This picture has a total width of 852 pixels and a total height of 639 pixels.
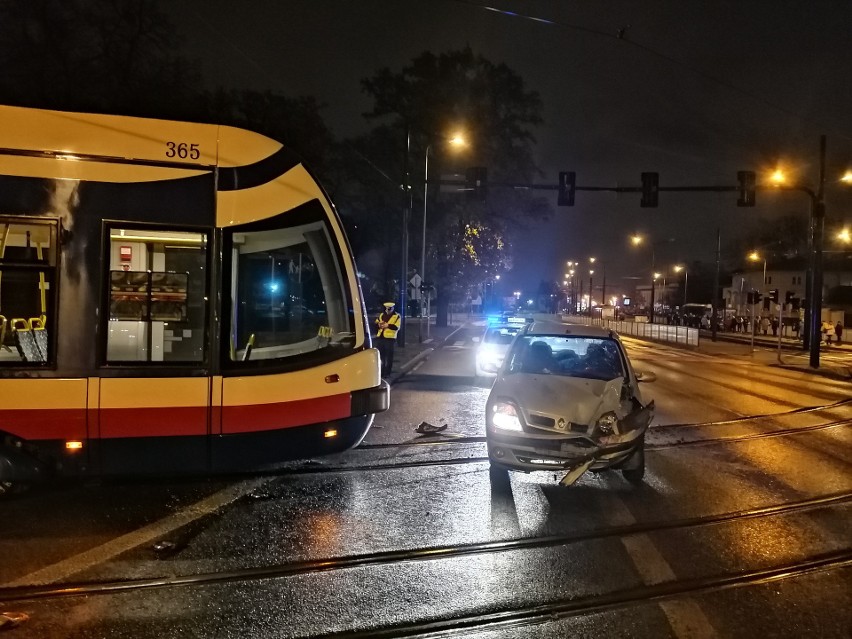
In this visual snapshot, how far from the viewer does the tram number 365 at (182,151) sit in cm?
619

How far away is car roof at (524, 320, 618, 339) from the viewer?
880 cm

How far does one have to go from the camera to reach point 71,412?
5.87 metres

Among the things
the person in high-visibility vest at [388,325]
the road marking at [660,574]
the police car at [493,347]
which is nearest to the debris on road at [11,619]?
the road marking at [660,574]

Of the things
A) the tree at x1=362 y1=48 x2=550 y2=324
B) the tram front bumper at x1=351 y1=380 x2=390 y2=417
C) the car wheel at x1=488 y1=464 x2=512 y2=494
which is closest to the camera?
the tram front bumper at x1=351 y1=380 x2=390 y2=417

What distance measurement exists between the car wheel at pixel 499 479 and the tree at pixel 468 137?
33.6 m

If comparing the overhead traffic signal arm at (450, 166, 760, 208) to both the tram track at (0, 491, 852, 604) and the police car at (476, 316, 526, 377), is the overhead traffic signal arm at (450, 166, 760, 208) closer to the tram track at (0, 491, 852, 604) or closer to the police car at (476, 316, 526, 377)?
the police car at (476, 316, 526, 377)

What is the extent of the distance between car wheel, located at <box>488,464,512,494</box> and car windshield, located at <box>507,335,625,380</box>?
44.5 inches

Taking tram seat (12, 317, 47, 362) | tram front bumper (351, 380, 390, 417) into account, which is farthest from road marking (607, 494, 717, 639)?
tram seat (12, 317, 47, 362)

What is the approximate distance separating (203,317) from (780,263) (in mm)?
106222

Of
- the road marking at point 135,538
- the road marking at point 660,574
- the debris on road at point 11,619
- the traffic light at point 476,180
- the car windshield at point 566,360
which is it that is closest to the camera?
the debris on road at point 11,619

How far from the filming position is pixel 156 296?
20.2 ft

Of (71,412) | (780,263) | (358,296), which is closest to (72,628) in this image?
(71,412)

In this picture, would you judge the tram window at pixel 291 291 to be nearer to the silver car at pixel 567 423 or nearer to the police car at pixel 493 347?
the silver car at pixel 567 423

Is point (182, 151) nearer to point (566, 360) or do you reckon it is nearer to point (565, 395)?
point (565, 395)
